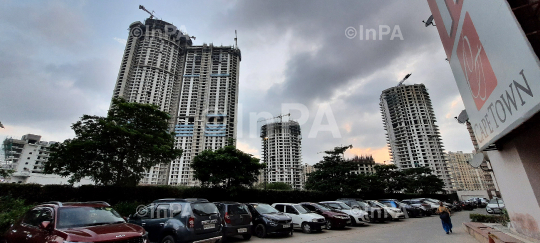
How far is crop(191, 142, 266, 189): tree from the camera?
1488 centimetres

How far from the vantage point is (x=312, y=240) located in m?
8.22

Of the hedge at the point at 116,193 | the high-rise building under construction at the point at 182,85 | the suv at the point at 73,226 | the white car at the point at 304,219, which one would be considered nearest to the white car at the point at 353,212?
the white car at the point at 304,219

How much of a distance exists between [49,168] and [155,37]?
8408 cm

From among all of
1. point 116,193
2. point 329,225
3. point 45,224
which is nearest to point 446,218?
point 329,225

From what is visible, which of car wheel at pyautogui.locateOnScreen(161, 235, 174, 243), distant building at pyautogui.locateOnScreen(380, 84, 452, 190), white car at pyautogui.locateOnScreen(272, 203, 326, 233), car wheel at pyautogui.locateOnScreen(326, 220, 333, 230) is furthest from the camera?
distant building at pyautogui.locateOnScreen(380, 84, 452, 190)

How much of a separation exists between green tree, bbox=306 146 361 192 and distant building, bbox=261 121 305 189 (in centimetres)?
9008

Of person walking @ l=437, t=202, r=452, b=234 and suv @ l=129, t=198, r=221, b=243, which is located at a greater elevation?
suv @ l=129, t=198, r=221, b=243

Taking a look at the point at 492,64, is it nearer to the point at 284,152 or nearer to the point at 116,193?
the point at 116,193

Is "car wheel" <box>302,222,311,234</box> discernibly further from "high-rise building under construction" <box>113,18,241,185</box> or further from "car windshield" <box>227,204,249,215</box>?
"high-rise building under construction" <box>113,18,241,185</box>

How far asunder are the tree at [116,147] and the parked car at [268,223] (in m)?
8.11

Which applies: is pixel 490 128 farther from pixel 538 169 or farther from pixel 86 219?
pixel 86 219

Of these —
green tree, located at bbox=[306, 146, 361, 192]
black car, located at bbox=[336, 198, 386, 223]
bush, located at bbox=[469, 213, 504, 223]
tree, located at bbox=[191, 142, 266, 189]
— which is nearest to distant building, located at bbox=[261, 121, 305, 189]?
green tree, located at bbox=[306, 146, 361, 192]

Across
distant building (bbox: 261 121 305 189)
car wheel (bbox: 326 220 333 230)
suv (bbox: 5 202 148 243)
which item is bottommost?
car wheel (bbox: 326 220 333 230)

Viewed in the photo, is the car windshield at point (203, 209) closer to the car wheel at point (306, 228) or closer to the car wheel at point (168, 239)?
the car wheel at point (168, 239)
